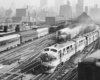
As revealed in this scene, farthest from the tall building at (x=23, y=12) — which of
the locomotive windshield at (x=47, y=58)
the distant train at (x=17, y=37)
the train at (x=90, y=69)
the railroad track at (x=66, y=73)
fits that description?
the train at (x=90, y=69)

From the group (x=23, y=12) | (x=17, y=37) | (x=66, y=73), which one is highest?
(x=23, y=12)

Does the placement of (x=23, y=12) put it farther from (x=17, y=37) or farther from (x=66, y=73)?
(x=66, y=73)

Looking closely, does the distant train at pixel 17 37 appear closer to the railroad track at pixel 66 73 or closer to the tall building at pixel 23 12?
the railroad track at pixel 66 73

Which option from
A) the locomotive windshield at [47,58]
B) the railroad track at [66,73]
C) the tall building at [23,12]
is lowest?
the railroad track at [66,73]

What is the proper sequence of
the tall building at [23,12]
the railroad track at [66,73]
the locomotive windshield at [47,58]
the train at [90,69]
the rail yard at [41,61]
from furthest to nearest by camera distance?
the tall building at [23,12]
the rail yard at [41,61]
the locomotive windshield at [47,58]
the railroad track at [66,73]
the train at [90,69]

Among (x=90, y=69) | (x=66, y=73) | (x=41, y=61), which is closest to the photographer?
(x=90, y=69)

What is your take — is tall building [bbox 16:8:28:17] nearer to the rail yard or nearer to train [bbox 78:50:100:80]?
A: the rail yard

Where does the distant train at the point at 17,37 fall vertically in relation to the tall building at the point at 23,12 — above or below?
below

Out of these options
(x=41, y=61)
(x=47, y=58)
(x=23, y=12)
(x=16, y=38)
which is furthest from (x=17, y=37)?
(x=23, y=12)

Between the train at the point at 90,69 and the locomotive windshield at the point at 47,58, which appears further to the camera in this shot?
the locomotive windshield at the point at 47,58

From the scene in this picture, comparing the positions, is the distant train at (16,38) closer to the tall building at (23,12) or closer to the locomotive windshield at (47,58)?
the locomotive windshield at (47,58)

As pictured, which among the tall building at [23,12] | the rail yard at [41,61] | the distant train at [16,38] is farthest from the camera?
the tall building at [23,12]

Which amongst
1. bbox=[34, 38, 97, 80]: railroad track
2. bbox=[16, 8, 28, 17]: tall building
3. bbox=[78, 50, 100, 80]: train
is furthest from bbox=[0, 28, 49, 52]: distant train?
bbox=[16, 8, 28, 17]: tall building
